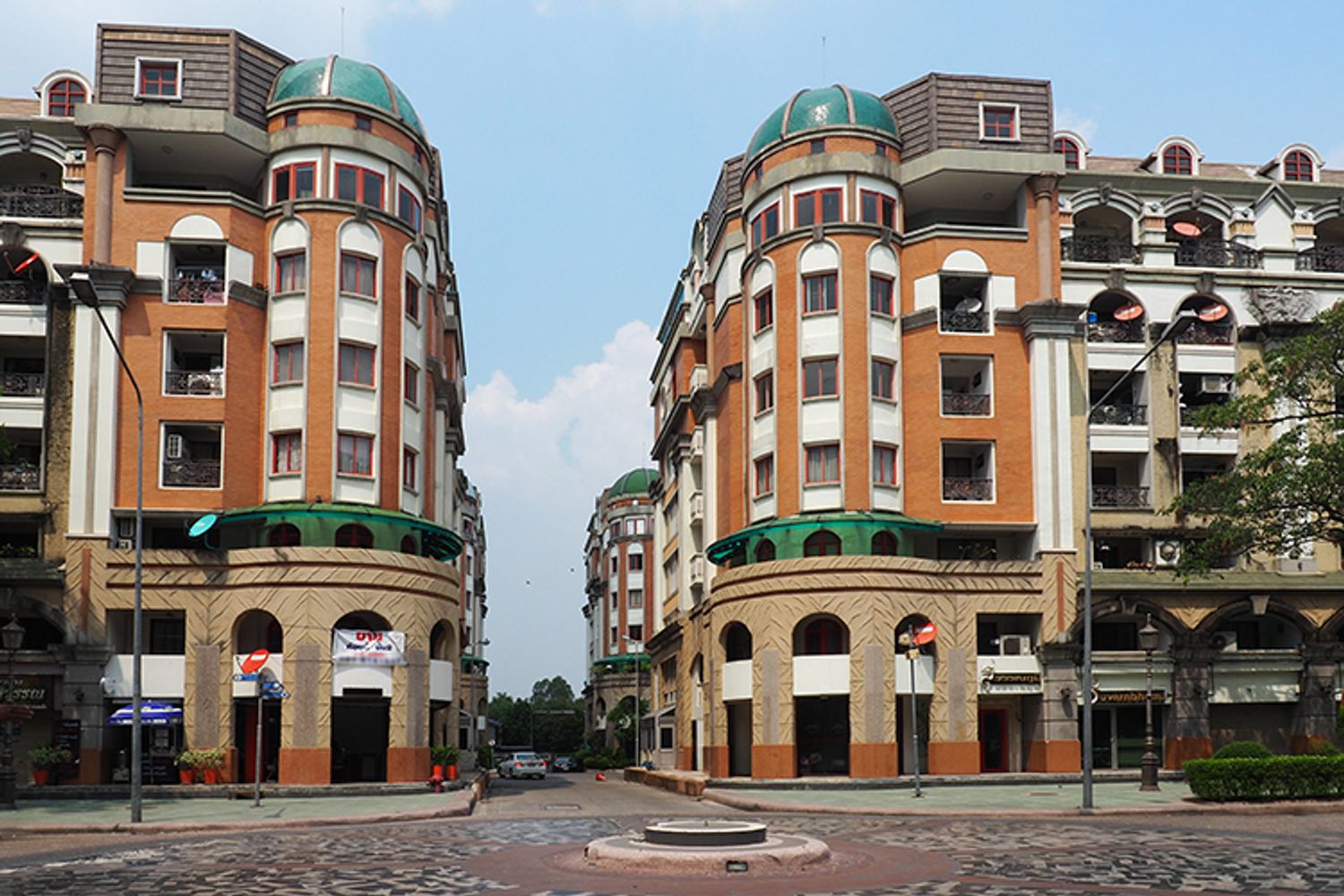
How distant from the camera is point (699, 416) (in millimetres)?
60750

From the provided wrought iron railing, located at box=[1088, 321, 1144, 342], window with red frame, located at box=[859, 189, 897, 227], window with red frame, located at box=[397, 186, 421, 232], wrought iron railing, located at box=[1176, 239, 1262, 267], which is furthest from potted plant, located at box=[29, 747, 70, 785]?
wrought iron railing, located at box=[1176, 239, 1262, 267]

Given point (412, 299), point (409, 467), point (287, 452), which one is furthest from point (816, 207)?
point (287, 452)

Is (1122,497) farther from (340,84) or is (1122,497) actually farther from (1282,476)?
(340,84)

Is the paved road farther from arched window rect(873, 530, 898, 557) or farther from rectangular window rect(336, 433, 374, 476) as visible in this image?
rectangular window rect(336, 433, 374, 476)

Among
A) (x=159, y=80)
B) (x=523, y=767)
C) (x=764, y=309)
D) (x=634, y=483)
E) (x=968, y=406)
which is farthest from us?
(x=634, y=483)

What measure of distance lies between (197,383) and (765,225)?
2171 centimetres

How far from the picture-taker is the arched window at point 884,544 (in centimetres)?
4869

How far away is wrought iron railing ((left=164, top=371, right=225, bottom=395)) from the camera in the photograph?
4697 centimetres

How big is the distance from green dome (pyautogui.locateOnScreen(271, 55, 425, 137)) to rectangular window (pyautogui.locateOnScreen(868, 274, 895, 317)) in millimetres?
18349

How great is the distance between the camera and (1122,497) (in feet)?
166

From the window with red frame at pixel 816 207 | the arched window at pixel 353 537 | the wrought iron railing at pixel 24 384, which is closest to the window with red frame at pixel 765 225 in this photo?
the window with red frame at pixel 816 207

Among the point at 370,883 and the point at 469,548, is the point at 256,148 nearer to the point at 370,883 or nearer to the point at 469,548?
the point at 370,883

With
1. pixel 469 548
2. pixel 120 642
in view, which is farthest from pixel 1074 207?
pixel 469 548

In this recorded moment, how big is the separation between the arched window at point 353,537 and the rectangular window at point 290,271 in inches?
342
